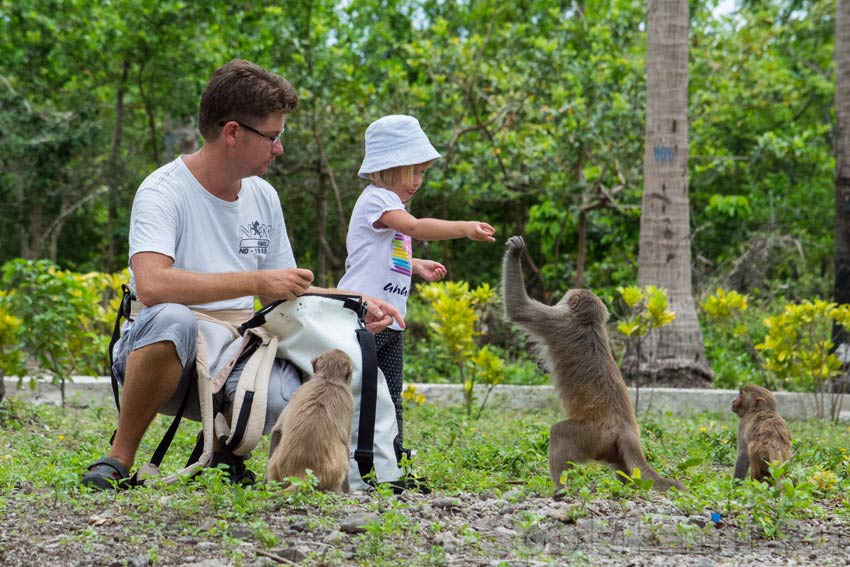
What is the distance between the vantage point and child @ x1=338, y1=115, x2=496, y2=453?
5.11m

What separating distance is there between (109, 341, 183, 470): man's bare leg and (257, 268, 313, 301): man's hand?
47cm

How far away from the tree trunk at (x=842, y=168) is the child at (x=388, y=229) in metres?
5.30

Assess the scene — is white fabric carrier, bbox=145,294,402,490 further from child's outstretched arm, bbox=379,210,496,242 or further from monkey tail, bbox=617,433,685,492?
monkey tail, bbox=617,433,685,492

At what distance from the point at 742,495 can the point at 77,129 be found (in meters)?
13.9

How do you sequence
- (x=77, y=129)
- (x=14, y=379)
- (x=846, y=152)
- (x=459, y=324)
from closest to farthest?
(x=459, y=324) < (x=846, y=152) < (x=14, y=379) < (x=77, y=129)

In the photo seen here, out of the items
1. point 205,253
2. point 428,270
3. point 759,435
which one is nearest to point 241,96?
point 205,253

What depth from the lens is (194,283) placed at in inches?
167

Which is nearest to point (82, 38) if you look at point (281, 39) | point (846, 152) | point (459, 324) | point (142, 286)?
point (281, 39)

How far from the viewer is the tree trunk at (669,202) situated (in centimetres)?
934

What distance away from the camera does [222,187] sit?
4.67 meters

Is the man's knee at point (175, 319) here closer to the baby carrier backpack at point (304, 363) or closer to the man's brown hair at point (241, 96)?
the baby carrier backpack at point (304, 363)

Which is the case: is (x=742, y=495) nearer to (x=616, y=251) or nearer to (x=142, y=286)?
(x=142, y=286)

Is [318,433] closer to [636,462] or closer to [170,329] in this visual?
[170,329]

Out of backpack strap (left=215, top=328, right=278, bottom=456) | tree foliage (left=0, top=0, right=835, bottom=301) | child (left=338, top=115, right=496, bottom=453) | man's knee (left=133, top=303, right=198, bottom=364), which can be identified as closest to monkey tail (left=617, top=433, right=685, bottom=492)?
child (left=338, top=115, right=496, bottom=453)
